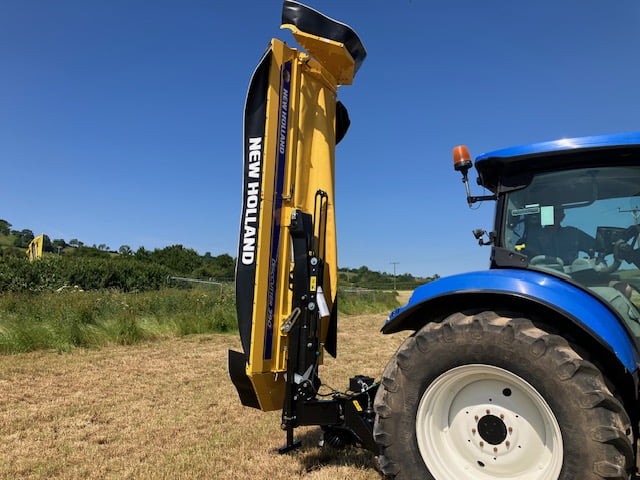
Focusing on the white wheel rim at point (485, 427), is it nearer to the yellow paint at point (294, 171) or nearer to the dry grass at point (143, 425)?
the dry grass at point (143, 425)

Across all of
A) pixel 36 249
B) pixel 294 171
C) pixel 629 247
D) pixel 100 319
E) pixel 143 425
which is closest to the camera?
pixel 629 247

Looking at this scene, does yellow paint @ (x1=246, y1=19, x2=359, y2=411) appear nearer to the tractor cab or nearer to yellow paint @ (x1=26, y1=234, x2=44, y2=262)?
the tractor cab

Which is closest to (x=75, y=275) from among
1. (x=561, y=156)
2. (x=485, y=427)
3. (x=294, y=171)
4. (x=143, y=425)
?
(x=143, y=425)

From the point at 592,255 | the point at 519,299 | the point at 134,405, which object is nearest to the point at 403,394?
the point at 519,299

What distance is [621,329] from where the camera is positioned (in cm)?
267

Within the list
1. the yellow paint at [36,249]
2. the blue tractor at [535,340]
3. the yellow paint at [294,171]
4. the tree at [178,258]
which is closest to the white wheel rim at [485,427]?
the blue tractor at [535,340]

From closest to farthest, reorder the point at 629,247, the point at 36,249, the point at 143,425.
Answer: the point at 629,247, the point at 143,425, the point at 36,249

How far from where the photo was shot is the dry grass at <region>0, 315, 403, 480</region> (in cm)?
366

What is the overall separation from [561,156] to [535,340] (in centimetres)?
121

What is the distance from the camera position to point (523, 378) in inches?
100

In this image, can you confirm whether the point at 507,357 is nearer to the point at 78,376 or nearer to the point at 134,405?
the point at 134,405

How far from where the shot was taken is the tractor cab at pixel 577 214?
2.89 metres

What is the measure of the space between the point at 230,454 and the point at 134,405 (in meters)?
2.11

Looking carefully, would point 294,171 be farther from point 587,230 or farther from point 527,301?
point 587,230
